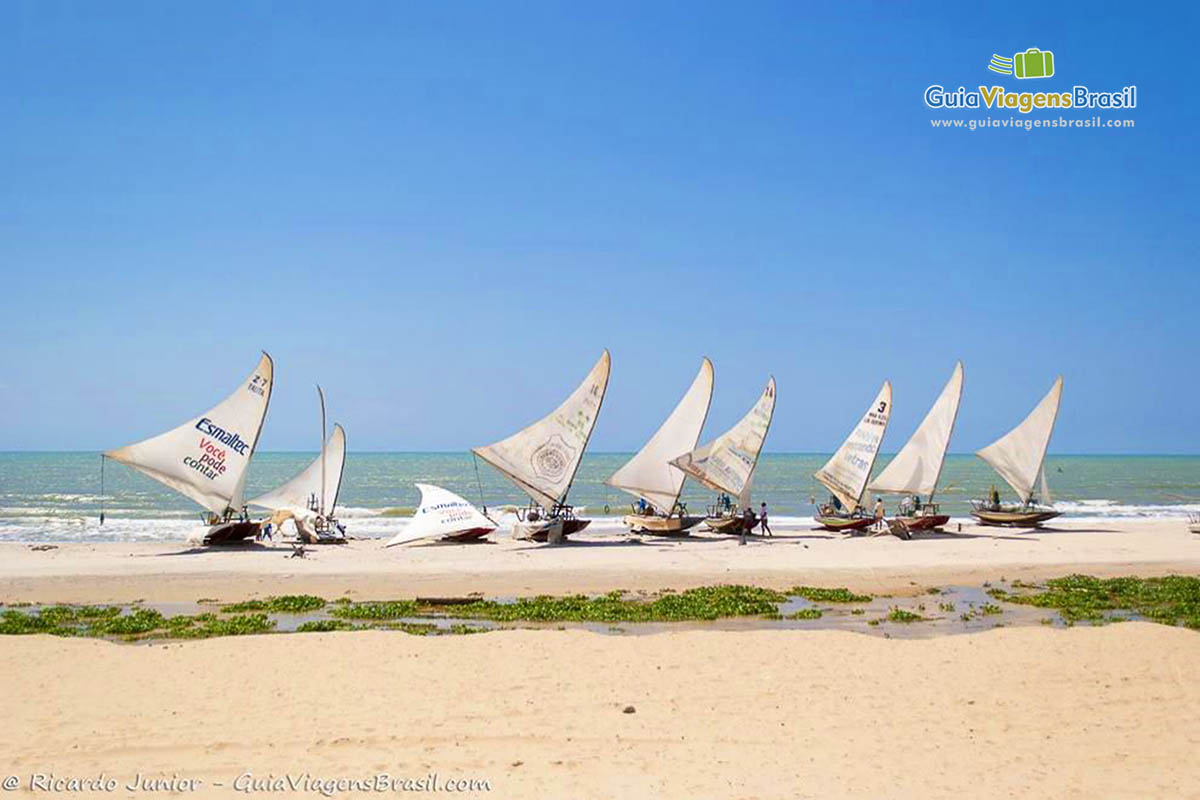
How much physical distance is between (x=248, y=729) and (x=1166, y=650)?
13.4 metres

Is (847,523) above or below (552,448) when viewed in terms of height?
below

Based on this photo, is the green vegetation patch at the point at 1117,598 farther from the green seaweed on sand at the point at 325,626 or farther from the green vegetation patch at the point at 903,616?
the green seaweed on sand at the point at 325,626

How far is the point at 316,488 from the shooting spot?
4116 cm

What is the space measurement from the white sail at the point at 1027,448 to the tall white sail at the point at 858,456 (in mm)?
5225

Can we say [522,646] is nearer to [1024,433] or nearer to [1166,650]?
[1166,650]

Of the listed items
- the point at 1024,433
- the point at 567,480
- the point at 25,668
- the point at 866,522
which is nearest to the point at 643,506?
the point at 567,480

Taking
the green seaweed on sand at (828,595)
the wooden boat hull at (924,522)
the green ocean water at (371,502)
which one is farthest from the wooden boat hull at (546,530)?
the wooden boat hull at (924,522)

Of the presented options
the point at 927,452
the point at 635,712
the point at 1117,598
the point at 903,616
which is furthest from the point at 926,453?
the point at 635,712

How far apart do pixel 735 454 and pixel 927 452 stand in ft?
30.8

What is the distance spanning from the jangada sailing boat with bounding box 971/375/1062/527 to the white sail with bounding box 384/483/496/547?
81.4 ft

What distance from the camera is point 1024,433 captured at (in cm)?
4084

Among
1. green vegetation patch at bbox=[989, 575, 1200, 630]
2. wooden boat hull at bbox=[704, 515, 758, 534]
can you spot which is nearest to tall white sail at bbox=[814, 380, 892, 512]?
wooden boat hull at bbox=[704, 515, 758, 534]

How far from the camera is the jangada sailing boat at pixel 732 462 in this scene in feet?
124

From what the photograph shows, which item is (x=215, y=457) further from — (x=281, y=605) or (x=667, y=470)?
(x=667, y=470)
